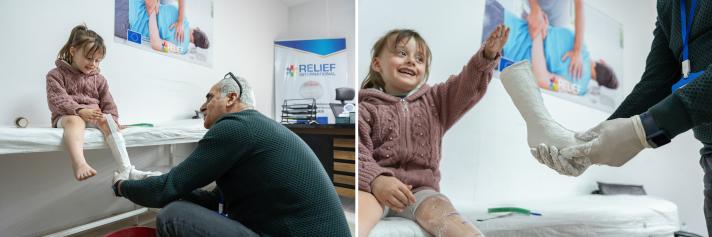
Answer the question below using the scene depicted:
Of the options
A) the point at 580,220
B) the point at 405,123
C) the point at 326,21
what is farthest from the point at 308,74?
the point at 580,220

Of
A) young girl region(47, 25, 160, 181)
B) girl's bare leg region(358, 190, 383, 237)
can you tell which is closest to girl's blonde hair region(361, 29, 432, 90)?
girl's bare leg region(358, 190, 383, 237)

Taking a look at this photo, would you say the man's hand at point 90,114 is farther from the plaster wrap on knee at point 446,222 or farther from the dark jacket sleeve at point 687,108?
the dark jacket sleeve at point 687,108

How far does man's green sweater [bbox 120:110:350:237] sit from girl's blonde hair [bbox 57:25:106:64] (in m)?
0.20

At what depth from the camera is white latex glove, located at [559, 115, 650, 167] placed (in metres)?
0.45

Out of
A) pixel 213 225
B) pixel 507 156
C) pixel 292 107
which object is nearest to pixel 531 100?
pixel 507 156

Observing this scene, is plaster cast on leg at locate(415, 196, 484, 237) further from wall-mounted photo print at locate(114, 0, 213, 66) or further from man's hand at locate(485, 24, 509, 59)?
wall-mounted photo print at locate(114, 0, 213, 66)

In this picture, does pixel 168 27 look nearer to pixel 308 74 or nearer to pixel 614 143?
pixel 308 74

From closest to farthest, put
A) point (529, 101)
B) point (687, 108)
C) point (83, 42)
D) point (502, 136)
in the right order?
point (687, 108) < point (83, 42) < point (529, 101) < point (502, 136)

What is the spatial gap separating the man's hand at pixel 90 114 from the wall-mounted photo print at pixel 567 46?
668mm

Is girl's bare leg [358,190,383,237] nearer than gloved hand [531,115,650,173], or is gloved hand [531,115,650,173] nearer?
gloved hand [531,115,650,173]

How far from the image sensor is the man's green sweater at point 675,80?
0.43 m

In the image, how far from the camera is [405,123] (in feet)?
2.27

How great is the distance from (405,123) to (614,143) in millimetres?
319

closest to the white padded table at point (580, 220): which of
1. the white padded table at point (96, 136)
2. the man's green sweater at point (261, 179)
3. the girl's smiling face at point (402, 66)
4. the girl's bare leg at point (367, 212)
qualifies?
the girl's bare leg at point (367, 212)
